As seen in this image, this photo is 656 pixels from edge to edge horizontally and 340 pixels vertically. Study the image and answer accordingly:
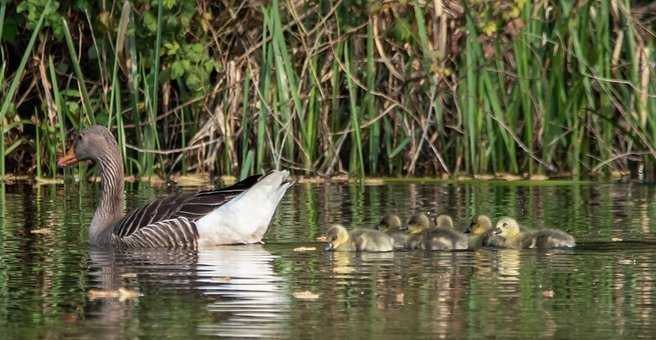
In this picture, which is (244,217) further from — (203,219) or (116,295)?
(116,295)

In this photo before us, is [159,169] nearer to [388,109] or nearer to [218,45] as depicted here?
[218,45]

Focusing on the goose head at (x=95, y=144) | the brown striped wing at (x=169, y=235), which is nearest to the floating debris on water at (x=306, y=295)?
the brown striped wing at (x=169, y=235)

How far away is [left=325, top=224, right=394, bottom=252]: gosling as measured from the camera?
10.4 metres

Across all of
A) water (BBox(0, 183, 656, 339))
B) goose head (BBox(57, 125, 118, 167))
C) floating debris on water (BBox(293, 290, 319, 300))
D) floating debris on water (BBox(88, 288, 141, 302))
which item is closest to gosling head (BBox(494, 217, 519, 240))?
water (BBox(0, 183, 656, 339))

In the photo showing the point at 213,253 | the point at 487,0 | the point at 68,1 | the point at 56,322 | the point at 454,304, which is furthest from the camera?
the point at 68,1

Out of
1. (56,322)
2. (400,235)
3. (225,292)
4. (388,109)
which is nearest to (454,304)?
(225,292)

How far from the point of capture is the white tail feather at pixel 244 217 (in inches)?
433

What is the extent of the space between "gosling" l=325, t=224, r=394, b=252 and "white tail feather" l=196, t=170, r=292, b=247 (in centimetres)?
70

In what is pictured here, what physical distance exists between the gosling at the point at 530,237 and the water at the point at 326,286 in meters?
0.10

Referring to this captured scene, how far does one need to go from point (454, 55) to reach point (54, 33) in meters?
3.94

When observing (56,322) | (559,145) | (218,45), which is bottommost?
(56,322)

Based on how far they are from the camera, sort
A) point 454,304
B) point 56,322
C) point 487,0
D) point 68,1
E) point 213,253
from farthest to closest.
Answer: point 68,1, point 487,0, point 213,253, point 454,304, point 56,322

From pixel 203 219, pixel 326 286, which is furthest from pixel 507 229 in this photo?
pixel 326 286

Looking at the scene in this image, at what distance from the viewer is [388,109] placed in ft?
53.3
